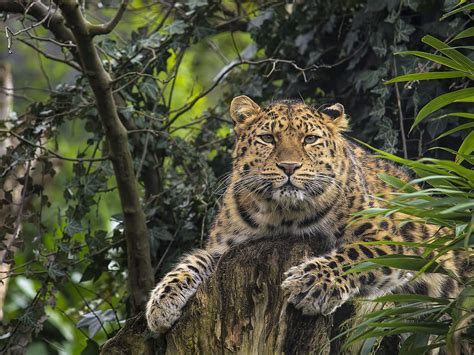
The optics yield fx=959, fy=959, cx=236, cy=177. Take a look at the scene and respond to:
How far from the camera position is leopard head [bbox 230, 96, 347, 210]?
20.3 feet

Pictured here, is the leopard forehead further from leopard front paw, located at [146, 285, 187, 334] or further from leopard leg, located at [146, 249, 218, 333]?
leopard front paw, located at [146, 285, 187, 334]

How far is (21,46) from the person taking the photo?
13.0m

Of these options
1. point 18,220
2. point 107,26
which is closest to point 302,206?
point 107,26

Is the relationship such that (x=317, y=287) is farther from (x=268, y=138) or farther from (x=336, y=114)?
(x=336, y=114)

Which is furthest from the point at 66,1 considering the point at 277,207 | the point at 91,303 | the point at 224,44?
the point at 224,44

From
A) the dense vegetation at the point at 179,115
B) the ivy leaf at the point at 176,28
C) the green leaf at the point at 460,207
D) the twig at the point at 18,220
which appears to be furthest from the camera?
the ivy leaf at the point at 176,28

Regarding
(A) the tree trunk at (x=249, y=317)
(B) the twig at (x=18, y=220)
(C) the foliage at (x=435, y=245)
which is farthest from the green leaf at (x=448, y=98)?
(B) the twig at (x=18, y=220)

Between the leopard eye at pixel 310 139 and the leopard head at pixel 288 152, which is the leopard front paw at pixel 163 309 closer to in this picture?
the leopard head at pixel 288 152

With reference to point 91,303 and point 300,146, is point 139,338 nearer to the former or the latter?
point 300,146

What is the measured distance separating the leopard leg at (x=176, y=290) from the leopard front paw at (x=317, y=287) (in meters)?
0.82

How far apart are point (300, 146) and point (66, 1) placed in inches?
73.7

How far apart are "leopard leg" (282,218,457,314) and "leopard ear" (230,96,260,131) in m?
1.17

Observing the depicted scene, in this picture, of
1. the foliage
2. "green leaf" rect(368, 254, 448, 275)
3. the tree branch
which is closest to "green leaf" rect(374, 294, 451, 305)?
the foliage

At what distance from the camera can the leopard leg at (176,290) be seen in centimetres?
554
